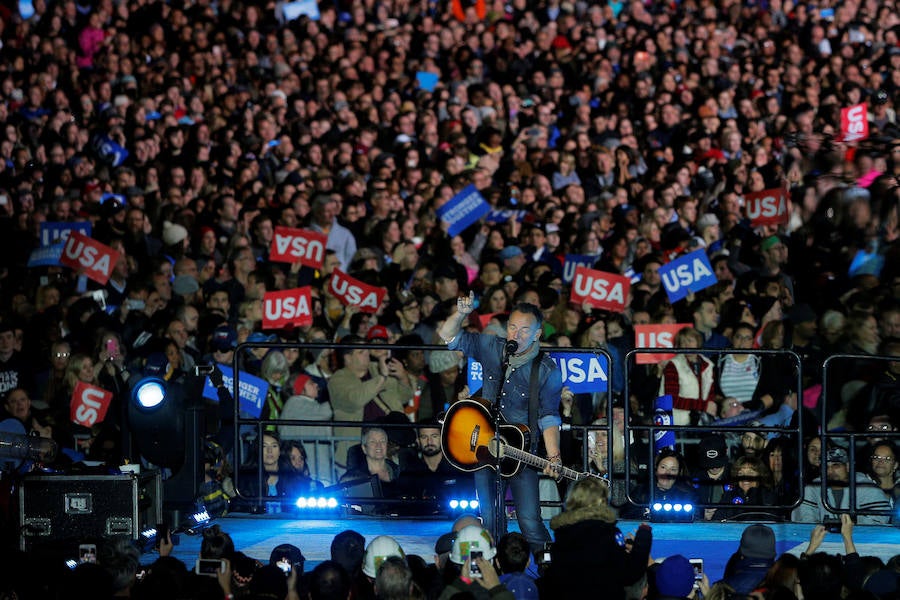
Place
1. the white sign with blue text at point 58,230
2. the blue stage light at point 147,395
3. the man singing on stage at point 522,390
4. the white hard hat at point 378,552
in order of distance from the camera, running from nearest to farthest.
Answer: the white hard hat at point 378,552, the man singing on stage at point 522,390, the blue stage light at point 147,395, the white sign with blue text at point 58,230

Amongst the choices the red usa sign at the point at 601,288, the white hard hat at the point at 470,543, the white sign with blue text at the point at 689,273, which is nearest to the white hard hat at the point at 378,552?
the white hard hat at the point at 470,543

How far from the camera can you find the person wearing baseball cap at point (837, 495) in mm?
10664

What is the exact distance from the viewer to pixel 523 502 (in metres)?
9.23

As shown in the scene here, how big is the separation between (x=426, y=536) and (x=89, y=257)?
5.60 m

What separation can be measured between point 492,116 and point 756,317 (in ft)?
20.2

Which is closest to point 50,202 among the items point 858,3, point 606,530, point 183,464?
point 183,464

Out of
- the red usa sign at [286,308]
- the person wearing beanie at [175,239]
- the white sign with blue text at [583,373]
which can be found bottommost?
the white sign with blue text at [583,373]

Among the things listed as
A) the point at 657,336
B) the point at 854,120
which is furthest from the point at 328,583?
the point at 854,120

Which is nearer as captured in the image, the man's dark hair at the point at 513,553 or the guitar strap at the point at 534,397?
the man's dark hair at the point at 513,553

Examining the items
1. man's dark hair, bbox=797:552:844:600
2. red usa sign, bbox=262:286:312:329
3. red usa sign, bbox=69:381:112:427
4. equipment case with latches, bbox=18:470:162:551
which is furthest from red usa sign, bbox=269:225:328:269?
man's dark hair, bbox=797:552:844:600

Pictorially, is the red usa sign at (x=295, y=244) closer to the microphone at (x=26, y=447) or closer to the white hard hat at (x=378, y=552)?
the microphone at (x=26, y=447)

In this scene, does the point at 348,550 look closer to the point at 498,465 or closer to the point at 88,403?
the point at 498,465

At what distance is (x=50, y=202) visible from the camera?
16.5 m

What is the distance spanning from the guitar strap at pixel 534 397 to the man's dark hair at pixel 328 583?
2051 millimetres
